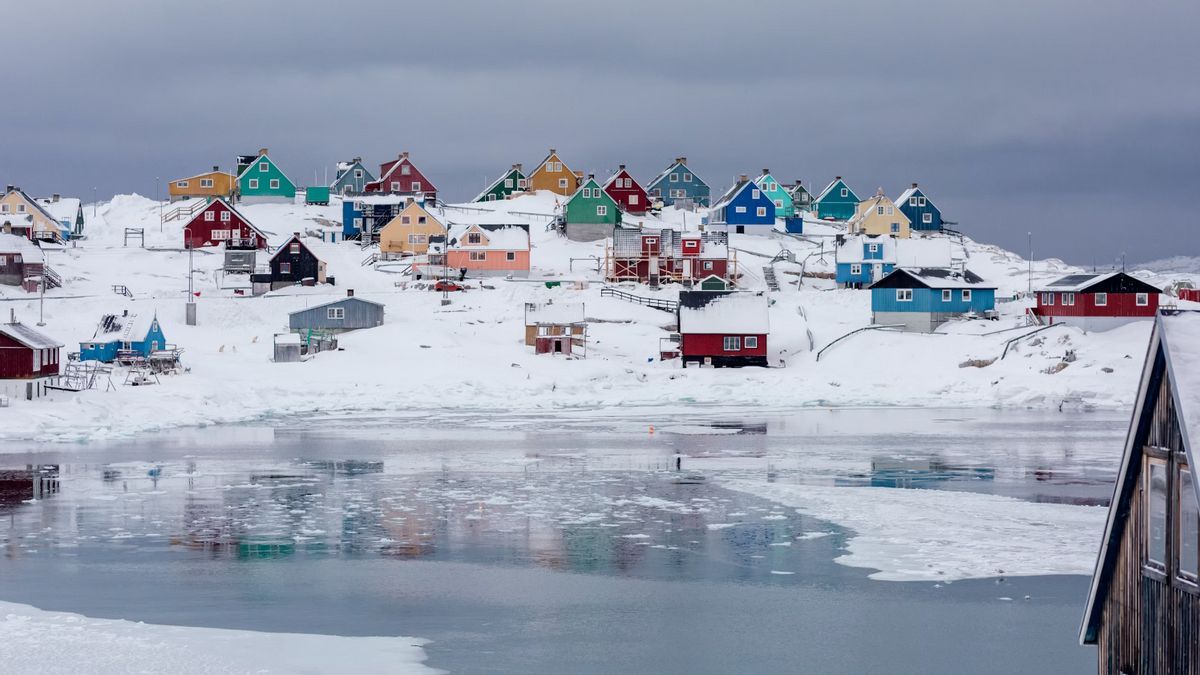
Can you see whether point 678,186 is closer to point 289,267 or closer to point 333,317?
point 289,267

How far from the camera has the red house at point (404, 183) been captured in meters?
118

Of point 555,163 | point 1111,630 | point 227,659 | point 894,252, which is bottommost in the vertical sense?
point 227,659

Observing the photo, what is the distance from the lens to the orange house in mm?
90062

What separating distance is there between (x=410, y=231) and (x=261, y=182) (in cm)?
2231

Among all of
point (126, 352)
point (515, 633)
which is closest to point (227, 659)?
point (515, 633)

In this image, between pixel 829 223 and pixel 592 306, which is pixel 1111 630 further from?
pixel 829 223

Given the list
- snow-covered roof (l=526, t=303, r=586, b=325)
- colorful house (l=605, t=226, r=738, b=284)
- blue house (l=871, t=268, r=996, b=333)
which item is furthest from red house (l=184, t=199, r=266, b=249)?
blue house (l=871, t=268, r=996, b=333)

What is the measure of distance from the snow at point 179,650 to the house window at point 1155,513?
9430 mm

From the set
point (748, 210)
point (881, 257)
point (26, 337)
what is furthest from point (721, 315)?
point (748, 210)

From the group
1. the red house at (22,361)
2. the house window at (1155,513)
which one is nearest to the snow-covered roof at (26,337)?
the red house at (22,361)

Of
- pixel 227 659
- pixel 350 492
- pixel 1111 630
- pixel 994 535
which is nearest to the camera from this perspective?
pixel 1111 630

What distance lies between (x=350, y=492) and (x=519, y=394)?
94.3 feet

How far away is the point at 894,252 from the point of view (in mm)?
86938

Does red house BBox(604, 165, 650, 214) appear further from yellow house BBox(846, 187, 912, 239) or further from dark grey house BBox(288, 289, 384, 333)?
dark grey house BBox(288, 289, 384, 333)
